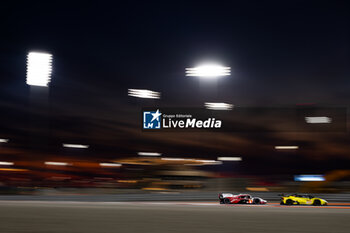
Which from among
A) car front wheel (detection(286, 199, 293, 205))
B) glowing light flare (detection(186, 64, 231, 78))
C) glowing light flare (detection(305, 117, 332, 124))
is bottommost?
car front wheel (detection(286, 199, 293, 205))

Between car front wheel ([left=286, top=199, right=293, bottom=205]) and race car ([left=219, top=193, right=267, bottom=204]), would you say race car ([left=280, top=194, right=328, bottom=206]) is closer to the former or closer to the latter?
car front wheel ([left=286, top=199, right=293, bottom=205])

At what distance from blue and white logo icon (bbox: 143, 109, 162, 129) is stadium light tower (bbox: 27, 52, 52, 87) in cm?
905

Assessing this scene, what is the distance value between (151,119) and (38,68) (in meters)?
10.2

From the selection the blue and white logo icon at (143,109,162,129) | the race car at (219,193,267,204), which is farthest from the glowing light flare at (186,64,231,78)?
the race car at (219,193,267,204)

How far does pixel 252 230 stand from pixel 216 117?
15.1 metres

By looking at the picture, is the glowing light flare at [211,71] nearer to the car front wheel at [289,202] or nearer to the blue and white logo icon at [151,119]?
the blue and white logo icon at [151,119]

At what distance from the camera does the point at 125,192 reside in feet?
76.0

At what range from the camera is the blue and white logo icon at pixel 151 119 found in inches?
867

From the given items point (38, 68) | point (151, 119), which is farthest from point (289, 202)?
point (38, 68)

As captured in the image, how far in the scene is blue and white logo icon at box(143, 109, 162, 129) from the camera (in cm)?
2203

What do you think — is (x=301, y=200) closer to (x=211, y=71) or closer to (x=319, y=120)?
(x=319, y=120)

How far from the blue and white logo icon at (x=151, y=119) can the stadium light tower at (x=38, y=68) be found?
9048 millimetres

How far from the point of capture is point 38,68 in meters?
26.9

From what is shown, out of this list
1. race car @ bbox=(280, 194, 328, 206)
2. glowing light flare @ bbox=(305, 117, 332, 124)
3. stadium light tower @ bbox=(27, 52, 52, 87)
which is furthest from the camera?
stadium light tower @ bbox=(27, 52, 52, 87)
